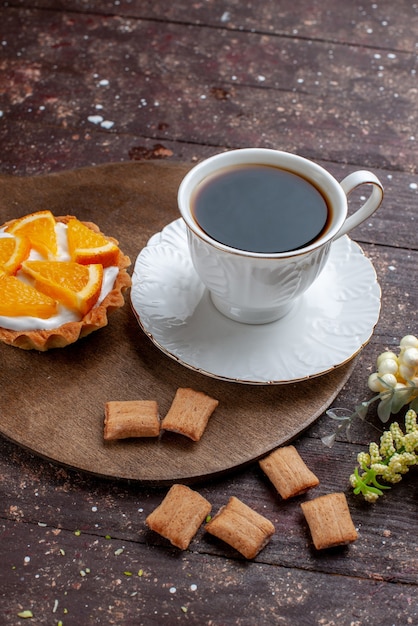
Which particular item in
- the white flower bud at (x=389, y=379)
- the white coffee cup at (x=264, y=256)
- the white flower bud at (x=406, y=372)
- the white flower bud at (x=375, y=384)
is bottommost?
the white flower bud at (x=375, y=384)

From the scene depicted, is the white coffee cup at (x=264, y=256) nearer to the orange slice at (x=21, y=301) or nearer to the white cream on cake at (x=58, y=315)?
the white cream on cake at (x=58, y=315)

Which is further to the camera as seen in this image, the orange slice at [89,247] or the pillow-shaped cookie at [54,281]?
the orange slice at [89,247]

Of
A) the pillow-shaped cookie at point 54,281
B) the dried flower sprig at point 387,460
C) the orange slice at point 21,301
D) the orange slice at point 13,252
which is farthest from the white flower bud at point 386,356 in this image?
the orange slice at point 13,252

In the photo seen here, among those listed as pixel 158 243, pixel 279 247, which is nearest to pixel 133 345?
pixel 158 243

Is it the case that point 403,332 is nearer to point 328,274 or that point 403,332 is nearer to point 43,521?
point 328,274

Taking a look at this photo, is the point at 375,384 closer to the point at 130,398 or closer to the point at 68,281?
the point at 130,398

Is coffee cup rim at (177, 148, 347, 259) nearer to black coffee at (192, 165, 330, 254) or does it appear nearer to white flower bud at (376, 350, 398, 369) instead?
black coffee at (192, 165, 330, 254)
